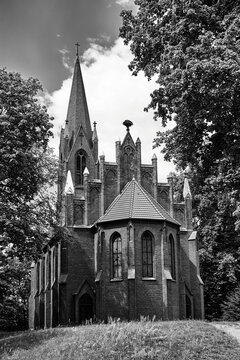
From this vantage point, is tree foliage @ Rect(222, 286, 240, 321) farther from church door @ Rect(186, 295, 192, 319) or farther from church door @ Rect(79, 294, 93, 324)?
church door @ Rect(79, 294, 93, 324)

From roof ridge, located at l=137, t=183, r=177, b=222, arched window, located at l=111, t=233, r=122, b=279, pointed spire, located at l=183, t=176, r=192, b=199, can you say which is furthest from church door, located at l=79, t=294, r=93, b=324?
pointed spire, located at l=183, t=176, r=192, b=199

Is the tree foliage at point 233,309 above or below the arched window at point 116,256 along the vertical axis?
below

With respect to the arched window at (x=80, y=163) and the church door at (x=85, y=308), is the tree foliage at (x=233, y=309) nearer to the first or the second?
the church door at (x=85, y=308)

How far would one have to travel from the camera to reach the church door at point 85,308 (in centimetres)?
2919

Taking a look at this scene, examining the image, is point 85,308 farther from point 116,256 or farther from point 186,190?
point 186,190

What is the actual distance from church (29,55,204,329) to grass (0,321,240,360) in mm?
8680

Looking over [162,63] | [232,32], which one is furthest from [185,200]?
[232,32]

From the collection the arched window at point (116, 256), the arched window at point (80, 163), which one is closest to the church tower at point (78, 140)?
the arched window at point (80, 163)

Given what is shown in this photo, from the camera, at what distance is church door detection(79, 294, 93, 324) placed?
2919cm

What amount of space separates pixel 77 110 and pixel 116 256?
2145 centimetres

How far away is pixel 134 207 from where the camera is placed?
1158 inches

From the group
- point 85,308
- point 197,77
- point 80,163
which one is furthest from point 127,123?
point 197,77

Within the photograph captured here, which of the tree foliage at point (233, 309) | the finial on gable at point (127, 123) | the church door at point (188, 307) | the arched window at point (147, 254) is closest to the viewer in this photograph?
the tree foliage at point (233, 309)

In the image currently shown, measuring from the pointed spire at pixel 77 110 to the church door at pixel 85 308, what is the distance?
63.1ft
